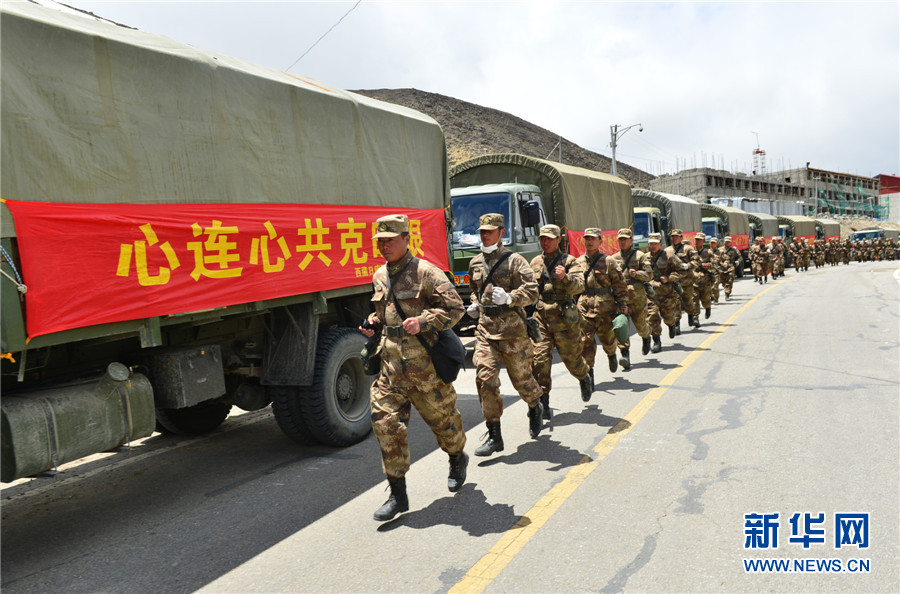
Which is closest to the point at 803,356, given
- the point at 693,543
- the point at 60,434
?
the point at 693,543

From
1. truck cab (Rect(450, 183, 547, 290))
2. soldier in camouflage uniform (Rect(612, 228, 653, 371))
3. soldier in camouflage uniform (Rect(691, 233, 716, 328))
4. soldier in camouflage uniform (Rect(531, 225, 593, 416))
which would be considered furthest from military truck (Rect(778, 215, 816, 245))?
soldier in camouflage uniform (Rect(531, 225, 593, 416))

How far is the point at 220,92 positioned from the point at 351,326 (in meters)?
2.69

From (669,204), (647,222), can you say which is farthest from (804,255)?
(647,222)

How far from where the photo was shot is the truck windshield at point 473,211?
10789mm

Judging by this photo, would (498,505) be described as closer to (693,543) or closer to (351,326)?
(693,543)

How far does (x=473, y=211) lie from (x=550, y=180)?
7.87 ft

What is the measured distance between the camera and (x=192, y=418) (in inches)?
269

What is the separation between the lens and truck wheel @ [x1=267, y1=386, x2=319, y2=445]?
Answer: 5.93m

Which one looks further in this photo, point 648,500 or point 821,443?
point 821,443

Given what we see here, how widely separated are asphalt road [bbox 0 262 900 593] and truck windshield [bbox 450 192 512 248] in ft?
12.8

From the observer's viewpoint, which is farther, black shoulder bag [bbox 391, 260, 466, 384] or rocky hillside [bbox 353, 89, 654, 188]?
rocky hillside [bbox 353, 89, 654, 188]

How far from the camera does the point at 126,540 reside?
4379 millimetres

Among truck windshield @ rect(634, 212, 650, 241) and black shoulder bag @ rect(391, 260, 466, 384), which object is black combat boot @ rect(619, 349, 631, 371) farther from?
truck windshield @ rect(634, 212, 650, 241)

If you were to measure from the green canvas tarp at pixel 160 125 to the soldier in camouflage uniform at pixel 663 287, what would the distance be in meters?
5.80
